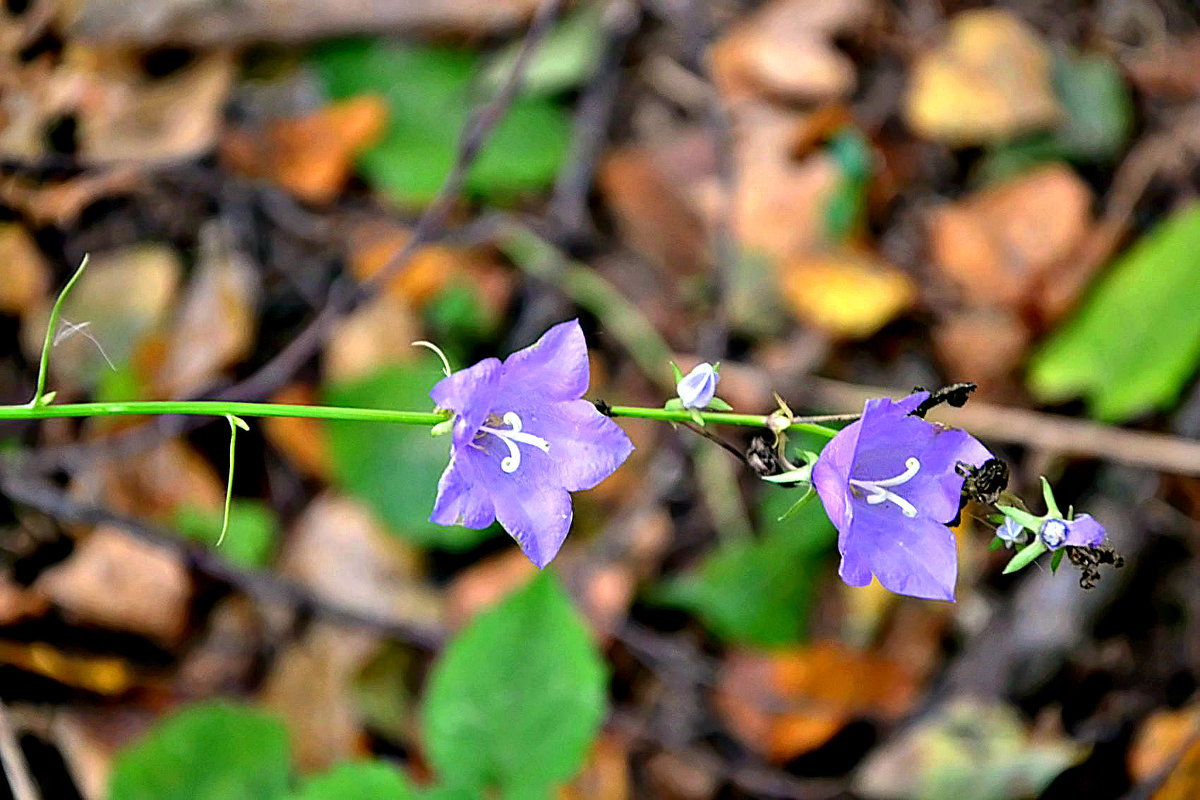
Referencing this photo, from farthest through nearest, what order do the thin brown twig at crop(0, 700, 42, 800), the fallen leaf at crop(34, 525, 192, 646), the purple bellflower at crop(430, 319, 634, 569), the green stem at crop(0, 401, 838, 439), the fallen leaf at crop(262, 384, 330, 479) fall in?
the fallen leaf at crop(262, 384, 330, 479), the fallen leaf at crop(34, 525, 192, 646), the thin brown twig at crop(0, 700, 42, 800), the purple bellflower at crop(430, 319, 634, 569), the green stem at crop(0, 401, 838, 439)

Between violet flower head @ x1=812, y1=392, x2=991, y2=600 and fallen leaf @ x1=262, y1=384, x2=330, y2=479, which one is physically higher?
violet flower head @ x1=812, y1=392, x2=991, y2=600

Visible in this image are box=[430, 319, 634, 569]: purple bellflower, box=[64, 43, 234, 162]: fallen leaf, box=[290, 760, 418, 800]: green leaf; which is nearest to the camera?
box=[430, 319, 634, 569]: purple bellflower

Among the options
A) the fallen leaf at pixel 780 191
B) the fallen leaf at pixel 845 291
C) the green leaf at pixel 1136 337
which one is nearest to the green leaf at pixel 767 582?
the fallen leaf at pixel 845 291

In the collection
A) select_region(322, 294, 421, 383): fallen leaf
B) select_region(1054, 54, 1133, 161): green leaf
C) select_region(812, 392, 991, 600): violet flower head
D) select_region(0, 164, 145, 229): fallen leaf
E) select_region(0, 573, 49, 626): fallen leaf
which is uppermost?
select_region(812, 392, 991, 600): violet flower head

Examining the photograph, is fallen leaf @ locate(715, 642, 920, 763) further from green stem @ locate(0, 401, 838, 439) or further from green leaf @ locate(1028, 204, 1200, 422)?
green stem @ locate(0, 401, 838, 439)

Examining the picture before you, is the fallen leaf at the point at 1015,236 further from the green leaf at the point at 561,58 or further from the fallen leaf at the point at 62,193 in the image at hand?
the fallen leaf at the point at 62,193

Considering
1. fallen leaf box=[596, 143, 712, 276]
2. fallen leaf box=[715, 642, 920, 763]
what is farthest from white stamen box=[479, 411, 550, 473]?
fallen leaf box=[596, 143, 712, 276]

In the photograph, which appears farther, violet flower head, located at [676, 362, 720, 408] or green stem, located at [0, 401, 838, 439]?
violet flower head, located at [676, 362, 720, 408]
